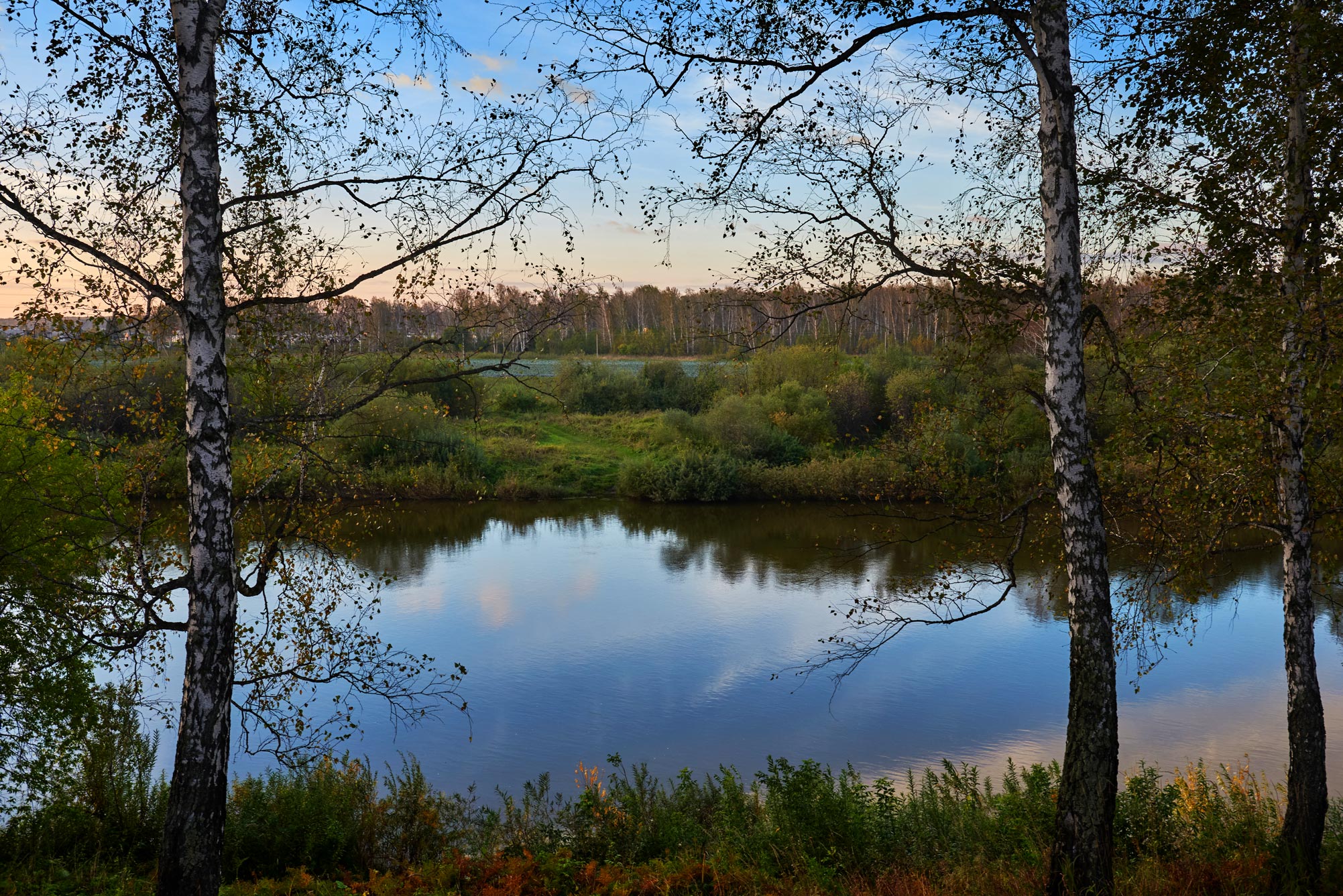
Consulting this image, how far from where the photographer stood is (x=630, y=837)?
766cm

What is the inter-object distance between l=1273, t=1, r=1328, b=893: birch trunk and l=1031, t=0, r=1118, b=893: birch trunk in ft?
6.26

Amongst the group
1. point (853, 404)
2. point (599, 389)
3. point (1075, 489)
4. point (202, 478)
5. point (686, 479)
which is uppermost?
point (599, 389)

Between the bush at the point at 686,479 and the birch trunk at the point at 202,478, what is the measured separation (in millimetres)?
26076

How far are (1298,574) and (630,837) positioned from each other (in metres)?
5.15

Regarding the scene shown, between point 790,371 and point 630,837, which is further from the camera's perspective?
point 790,371

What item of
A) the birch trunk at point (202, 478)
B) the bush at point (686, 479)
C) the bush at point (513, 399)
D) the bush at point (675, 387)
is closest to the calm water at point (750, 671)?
the bush at point (686, 479)

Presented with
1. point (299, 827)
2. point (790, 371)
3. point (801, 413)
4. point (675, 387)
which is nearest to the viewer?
point (299, 827)

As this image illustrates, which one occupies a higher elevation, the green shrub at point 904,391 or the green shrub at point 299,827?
the green shrub at point 904,391

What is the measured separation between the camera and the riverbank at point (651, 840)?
6219 mm

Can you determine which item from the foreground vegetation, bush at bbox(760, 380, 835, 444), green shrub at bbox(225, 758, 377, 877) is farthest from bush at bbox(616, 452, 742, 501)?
green shrub at bbox(225, 758, 377, 877)

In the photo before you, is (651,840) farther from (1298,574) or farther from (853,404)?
(853,404)

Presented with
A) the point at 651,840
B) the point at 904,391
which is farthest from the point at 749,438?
the point at 651,840

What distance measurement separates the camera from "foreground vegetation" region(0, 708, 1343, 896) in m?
6.26

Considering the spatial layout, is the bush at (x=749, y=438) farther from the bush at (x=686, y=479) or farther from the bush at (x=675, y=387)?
the bush at (x=675, y=387)
